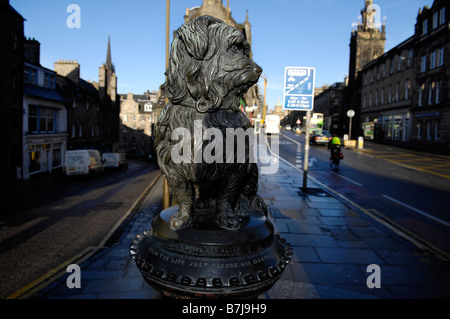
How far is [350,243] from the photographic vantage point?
22.1 feet

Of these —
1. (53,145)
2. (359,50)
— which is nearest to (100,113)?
(53,145)

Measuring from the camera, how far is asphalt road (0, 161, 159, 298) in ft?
21.8

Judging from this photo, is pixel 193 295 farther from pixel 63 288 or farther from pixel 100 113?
pixel 100 113

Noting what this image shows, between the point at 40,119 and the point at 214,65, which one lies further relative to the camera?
the point at 40,119

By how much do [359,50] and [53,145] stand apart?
206 ft

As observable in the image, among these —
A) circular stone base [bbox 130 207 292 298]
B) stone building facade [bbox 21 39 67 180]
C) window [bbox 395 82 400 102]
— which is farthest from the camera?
window [bbox 395 82 400 102]

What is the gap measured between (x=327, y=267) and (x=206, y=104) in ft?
14.7

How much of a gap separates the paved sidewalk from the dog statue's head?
3.40 metres

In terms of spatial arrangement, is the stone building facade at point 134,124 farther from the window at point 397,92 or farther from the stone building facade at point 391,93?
the window at point 397,92

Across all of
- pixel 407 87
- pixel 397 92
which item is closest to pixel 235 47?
pixel 407 87

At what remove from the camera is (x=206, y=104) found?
234 cm

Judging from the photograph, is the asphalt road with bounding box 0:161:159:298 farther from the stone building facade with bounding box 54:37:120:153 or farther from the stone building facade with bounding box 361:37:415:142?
the stone building facade with bounding box 361:37:415:142

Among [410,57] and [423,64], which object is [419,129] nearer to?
[423,64]

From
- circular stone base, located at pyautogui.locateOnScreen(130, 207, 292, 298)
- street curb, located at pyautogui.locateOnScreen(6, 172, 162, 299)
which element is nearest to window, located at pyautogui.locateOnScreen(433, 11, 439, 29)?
street curb, located at pyautogui.locateOnScreen(6, 172, 162, 299)
